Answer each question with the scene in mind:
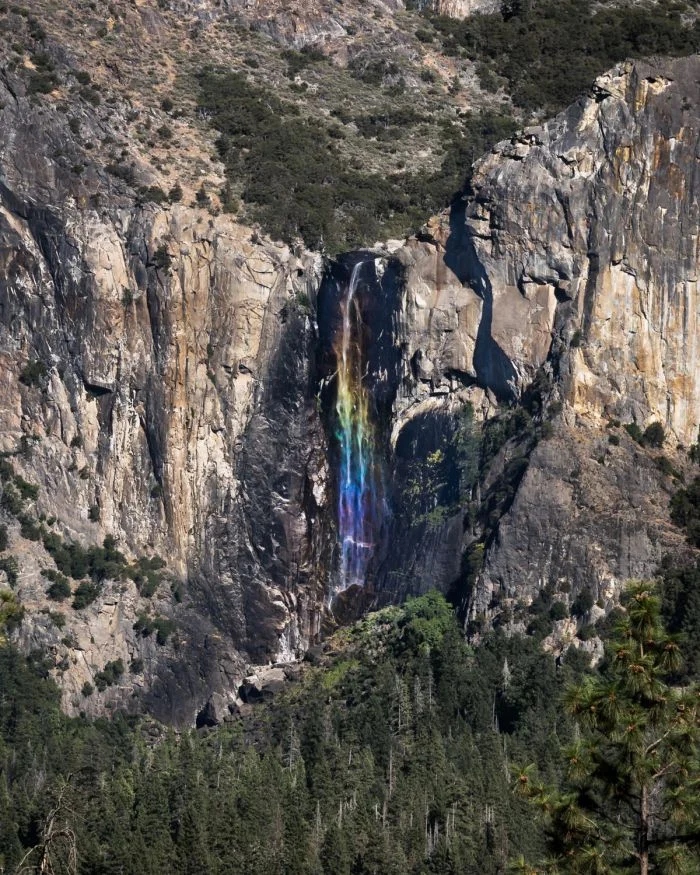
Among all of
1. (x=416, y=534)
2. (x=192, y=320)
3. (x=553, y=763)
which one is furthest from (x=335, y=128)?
(x=553, y=763)

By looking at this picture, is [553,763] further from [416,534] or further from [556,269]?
[556,269]

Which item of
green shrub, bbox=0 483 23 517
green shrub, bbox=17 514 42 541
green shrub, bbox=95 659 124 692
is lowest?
green shrub, bbox=95 659 124 692

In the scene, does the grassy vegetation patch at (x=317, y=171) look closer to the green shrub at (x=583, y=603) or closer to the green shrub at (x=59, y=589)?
the green shrub at (x=59, y=589)

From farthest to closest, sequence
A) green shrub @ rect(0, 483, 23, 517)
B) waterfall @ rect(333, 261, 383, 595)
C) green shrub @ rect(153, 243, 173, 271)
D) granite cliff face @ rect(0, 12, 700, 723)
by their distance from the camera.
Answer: green shrub @ rect(153, 243, 173, 271) < waterfall @ rect(333, 261, 383, 595) < green shrub @ rect(0, 483, 23, 517) < granite cliff face @ rect(0, 12, 700, 723)

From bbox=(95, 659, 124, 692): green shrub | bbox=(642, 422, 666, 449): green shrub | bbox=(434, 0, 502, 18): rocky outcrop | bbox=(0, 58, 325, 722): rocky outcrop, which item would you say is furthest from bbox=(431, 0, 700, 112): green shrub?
bbox=(95, 659, 124, 692): green shrub

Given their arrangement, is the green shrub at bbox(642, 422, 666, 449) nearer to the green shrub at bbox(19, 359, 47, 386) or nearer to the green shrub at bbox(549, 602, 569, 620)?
the green shrub at bbox(549, 602, 569, 620)

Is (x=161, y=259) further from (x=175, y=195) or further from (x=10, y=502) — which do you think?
(x=10, y=502)
